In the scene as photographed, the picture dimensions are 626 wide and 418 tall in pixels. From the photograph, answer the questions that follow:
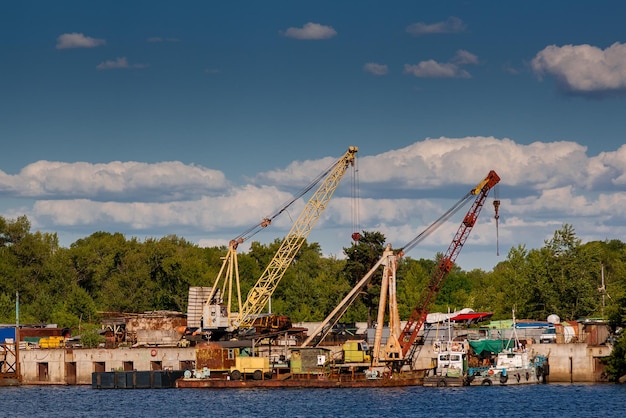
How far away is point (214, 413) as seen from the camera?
112688 mm

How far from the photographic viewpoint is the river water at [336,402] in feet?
360

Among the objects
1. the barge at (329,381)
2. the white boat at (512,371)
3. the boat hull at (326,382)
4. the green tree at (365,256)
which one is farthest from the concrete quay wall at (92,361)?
the green tree at (365,256)

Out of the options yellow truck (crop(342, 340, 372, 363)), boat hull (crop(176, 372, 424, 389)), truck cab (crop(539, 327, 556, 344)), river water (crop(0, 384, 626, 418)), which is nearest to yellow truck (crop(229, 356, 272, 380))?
boat hull (crop(176, 372, 424, 389))

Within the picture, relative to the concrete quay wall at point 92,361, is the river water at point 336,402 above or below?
below

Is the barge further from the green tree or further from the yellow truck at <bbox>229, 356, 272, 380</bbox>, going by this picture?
the green tree

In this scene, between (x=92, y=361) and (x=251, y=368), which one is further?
(x=92, y=361)

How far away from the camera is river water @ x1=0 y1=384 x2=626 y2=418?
109688 millimetres

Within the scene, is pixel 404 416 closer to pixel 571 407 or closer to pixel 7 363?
pixel 571 407

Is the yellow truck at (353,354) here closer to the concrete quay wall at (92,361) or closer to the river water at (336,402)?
the river water at (336,402)

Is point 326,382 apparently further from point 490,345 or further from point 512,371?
point 490,345

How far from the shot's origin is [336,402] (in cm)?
11919

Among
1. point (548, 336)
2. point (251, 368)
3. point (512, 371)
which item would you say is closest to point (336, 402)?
point (251, 368)

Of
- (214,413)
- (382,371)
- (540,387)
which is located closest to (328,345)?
(382,371)

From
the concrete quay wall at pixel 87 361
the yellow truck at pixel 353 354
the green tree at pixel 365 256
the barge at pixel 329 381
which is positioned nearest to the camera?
the barge at pixel 329 381
